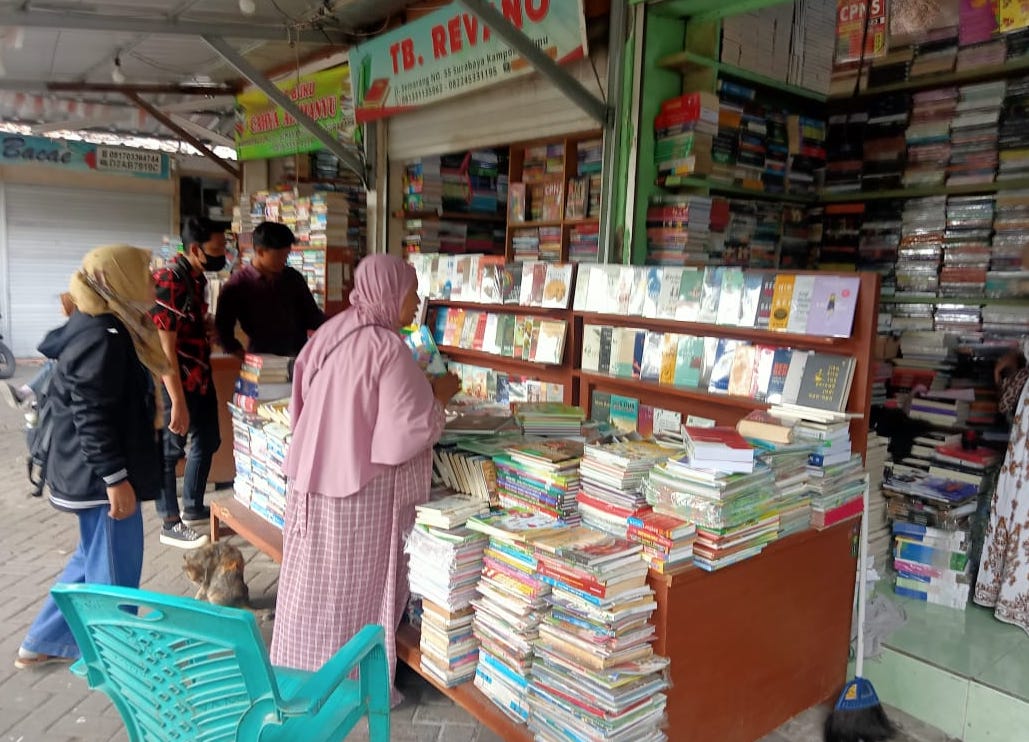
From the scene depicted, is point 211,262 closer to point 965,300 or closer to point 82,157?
point 965,300

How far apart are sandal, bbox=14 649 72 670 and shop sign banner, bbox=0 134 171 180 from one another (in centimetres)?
1098

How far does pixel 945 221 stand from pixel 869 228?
0.44m

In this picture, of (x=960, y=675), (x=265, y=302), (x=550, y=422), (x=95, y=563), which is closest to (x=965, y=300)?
(x=960, y=675)

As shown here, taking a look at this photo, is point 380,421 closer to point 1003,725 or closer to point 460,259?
point 460,259

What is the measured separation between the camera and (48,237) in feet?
39.1

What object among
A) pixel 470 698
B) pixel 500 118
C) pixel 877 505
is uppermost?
pixel 500 118

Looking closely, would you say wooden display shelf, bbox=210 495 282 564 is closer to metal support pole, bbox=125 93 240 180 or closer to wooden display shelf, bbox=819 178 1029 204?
wooden display shelf, bbox=819 178 1029 204

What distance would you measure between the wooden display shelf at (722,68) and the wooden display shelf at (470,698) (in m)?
3.11

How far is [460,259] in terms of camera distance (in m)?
4.15

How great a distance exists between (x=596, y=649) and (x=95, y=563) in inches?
75.7

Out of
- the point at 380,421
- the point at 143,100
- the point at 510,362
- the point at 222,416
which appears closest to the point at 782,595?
the point at 380,421

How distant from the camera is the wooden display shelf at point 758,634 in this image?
2055mm

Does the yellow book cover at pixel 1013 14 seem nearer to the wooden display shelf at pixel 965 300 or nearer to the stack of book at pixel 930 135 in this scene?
the stack of book at pixel 930 135

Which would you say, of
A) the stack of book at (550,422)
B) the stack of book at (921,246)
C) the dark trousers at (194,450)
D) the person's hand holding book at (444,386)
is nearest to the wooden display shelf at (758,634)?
the stack of book at (550,422)
